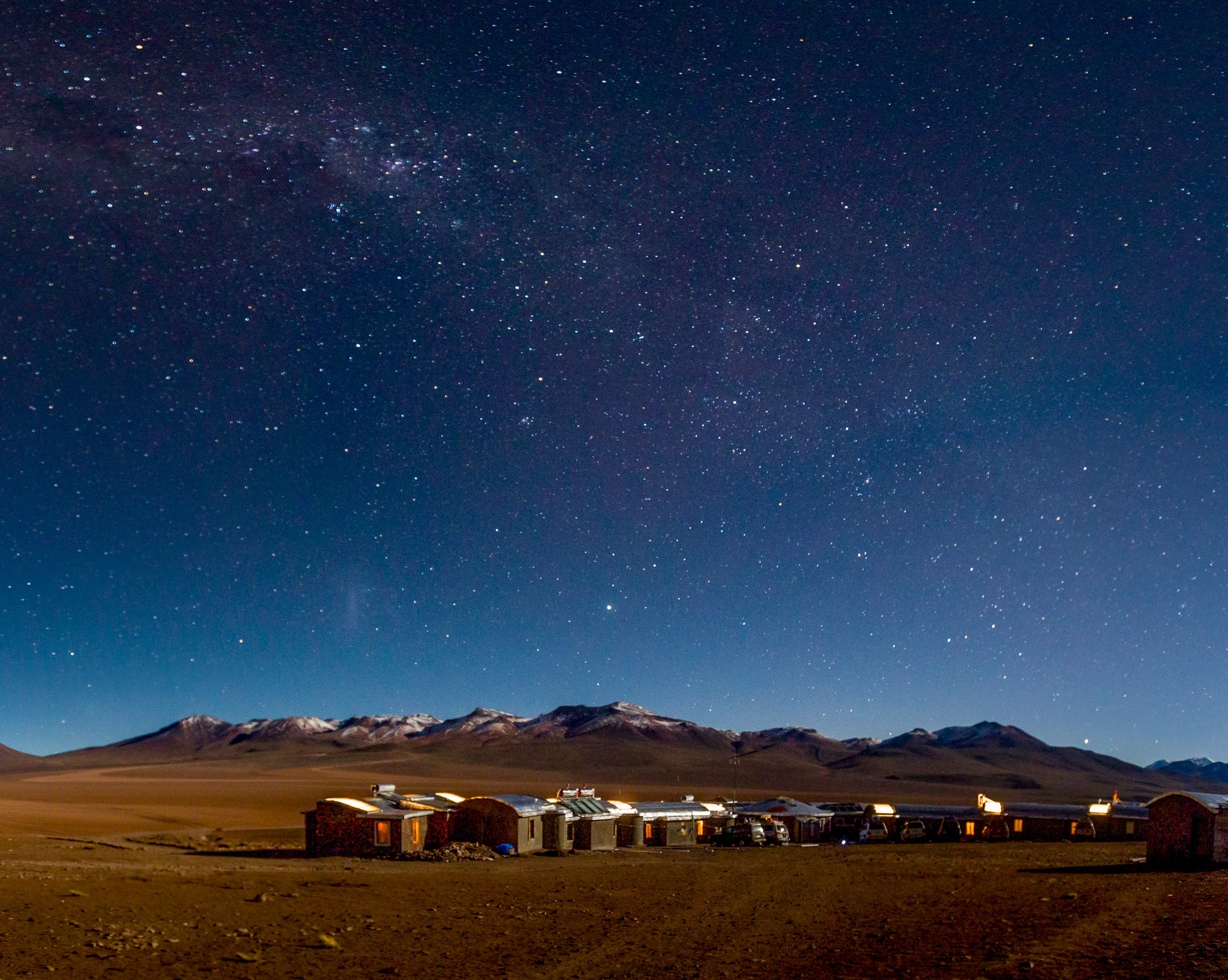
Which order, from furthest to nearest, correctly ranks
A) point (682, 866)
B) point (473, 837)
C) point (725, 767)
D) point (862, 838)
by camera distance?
point (725, 767)
point (862, 838)
point (473, 837)
point (682, 866)

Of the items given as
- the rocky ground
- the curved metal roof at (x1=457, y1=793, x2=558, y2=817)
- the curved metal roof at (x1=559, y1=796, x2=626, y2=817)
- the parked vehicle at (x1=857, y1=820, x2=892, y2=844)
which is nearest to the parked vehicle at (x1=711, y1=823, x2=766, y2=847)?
the curved metal roof at (x1=559, y1=796, x2=626, y2=817)

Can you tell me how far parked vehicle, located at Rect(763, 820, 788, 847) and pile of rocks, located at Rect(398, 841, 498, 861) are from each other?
15782mm

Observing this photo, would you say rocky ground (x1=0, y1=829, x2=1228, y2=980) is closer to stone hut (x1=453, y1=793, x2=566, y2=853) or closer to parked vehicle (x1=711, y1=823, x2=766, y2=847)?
stone hut (x1=453, y1=793, x2=566, y2=853)

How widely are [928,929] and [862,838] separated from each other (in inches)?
1280

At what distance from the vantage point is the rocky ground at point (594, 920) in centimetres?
1666

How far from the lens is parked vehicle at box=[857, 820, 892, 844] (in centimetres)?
5128

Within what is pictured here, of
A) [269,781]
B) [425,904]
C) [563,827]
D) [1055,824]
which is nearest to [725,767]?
[269,781]

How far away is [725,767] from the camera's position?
182750 millimetres

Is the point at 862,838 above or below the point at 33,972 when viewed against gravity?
below

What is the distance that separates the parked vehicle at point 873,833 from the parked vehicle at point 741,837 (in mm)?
6378

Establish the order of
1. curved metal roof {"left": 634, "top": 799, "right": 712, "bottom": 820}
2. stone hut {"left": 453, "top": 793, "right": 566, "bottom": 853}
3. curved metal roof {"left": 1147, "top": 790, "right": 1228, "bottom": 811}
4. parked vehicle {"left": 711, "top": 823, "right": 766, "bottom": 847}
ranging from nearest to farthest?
curved metal roof {"left": 1147, "top": 790, "right": 1228, "bottom": 811} → stone hut {"left": 453, "top": 793, "right": 566, "bottom": 853} → parked vehicle {"left": 711, "top": 823, "right": 766, "bottom": 847} → curved metal roof {"left": 634, "top": 799, "right": 712, "bottom": 820}

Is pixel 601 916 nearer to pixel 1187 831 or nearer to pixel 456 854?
pixel 456 854

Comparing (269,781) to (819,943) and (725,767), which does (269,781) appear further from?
(819,943)

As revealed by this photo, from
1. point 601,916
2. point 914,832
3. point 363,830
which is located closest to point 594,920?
point 601,916
